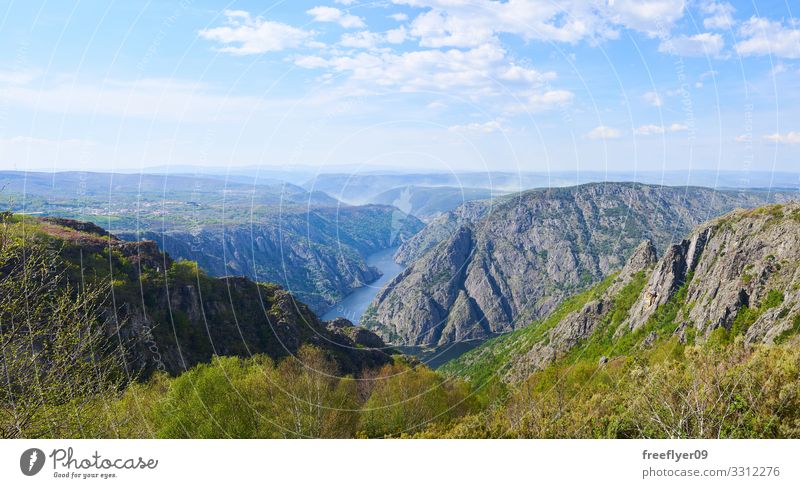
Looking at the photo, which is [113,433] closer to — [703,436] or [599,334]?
[703,436]

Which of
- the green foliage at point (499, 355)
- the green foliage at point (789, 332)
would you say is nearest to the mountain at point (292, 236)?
the green foliage at point (499, 355)

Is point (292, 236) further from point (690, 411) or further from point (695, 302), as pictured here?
point (695, 302)

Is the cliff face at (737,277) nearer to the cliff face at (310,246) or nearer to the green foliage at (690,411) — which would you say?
the green foliage at (690,411)

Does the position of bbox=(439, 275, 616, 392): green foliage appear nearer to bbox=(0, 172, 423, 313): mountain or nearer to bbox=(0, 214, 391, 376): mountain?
bbox=(0, 172, 423, 313): mountain

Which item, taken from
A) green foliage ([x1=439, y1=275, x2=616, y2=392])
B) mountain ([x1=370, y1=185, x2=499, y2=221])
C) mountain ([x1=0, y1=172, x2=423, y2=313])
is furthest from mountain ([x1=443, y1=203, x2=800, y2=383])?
mountain ([x1=370, y1=185, x2=499, y2=221])

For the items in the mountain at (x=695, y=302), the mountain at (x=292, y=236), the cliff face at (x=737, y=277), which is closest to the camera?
the cliff face at (x=737, y=277)

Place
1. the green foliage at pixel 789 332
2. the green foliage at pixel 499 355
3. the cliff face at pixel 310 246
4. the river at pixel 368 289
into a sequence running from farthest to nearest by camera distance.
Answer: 1. the green foliage at pixel 499 355
2. the river at pixel 368 289
3. the cliff face at pixel 310 246
4. the green foliage at pixel 789 332

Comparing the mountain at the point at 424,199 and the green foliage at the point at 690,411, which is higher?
the mountain at the point at 424,199
